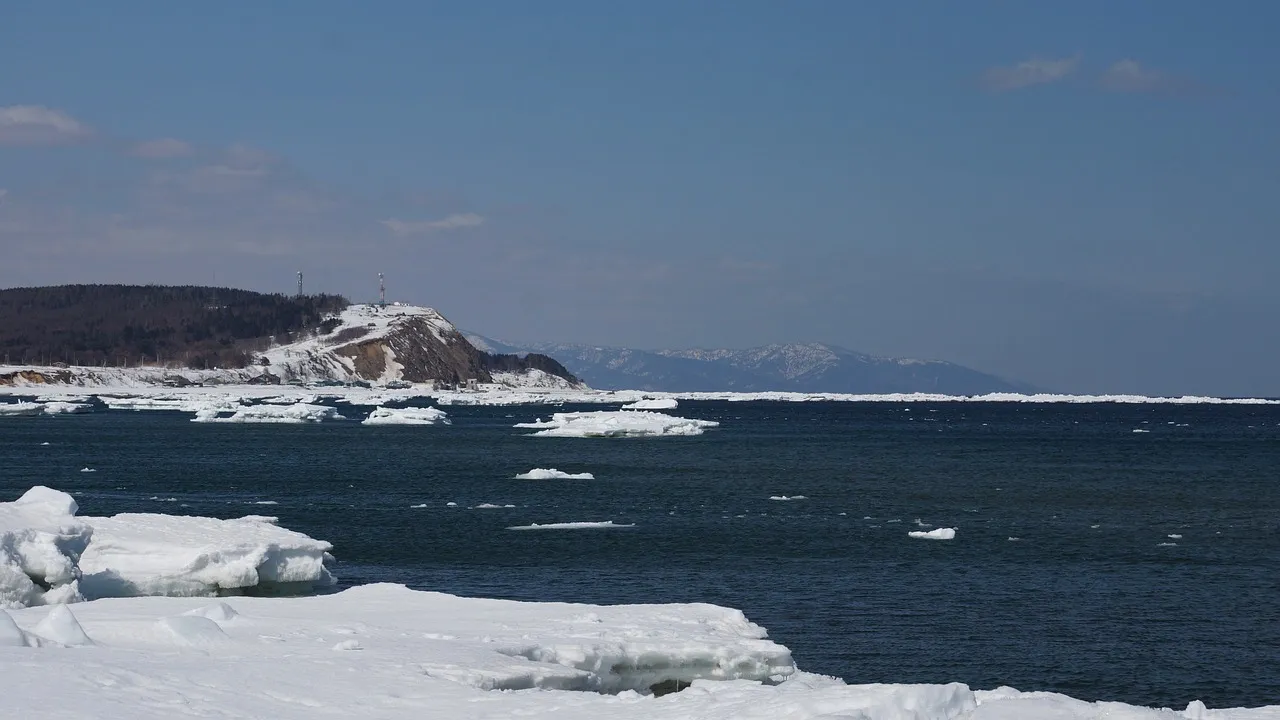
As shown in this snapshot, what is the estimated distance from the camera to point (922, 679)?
19906 millimetres

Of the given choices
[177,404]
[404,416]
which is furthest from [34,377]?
[404,416]

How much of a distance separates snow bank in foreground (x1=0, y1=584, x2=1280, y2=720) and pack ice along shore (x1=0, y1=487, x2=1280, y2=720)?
3 centimetres

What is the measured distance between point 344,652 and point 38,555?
238 inches

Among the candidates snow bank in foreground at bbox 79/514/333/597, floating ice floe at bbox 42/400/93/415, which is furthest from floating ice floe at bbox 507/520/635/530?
floating ice floe at bbox 42/400/93/415

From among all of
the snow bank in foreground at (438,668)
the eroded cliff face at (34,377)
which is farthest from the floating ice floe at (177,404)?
the snow bank in foreground at (438,668)

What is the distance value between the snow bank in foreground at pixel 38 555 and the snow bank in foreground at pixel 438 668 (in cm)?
99

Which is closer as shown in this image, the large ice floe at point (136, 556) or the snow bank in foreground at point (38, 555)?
the snow bank in foreground at point (38, 555)

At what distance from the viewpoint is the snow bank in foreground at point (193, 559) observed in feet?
71.7

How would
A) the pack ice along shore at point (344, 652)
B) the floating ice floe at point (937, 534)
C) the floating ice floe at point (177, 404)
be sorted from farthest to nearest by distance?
the floating ice floe at point (177, 404), the floating ice floe at point (937, 534), the pack ice along shore at point (344, 652)

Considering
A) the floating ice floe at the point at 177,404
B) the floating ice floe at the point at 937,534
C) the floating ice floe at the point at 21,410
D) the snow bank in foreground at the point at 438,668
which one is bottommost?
the floating ice floe at the point at 21,410

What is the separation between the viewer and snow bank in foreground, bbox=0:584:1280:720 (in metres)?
11.9

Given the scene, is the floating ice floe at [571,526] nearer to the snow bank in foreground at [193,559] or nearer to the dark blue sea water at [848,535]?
the dark blue sea water at [848,535]

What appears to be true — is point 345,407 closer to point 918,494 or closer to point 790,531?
point 918,494

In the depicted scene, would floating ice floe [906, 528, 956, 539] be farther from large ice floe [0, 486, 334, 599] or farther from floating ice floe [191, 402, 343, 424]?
floating ice floe [191, 402, 343, 424]
